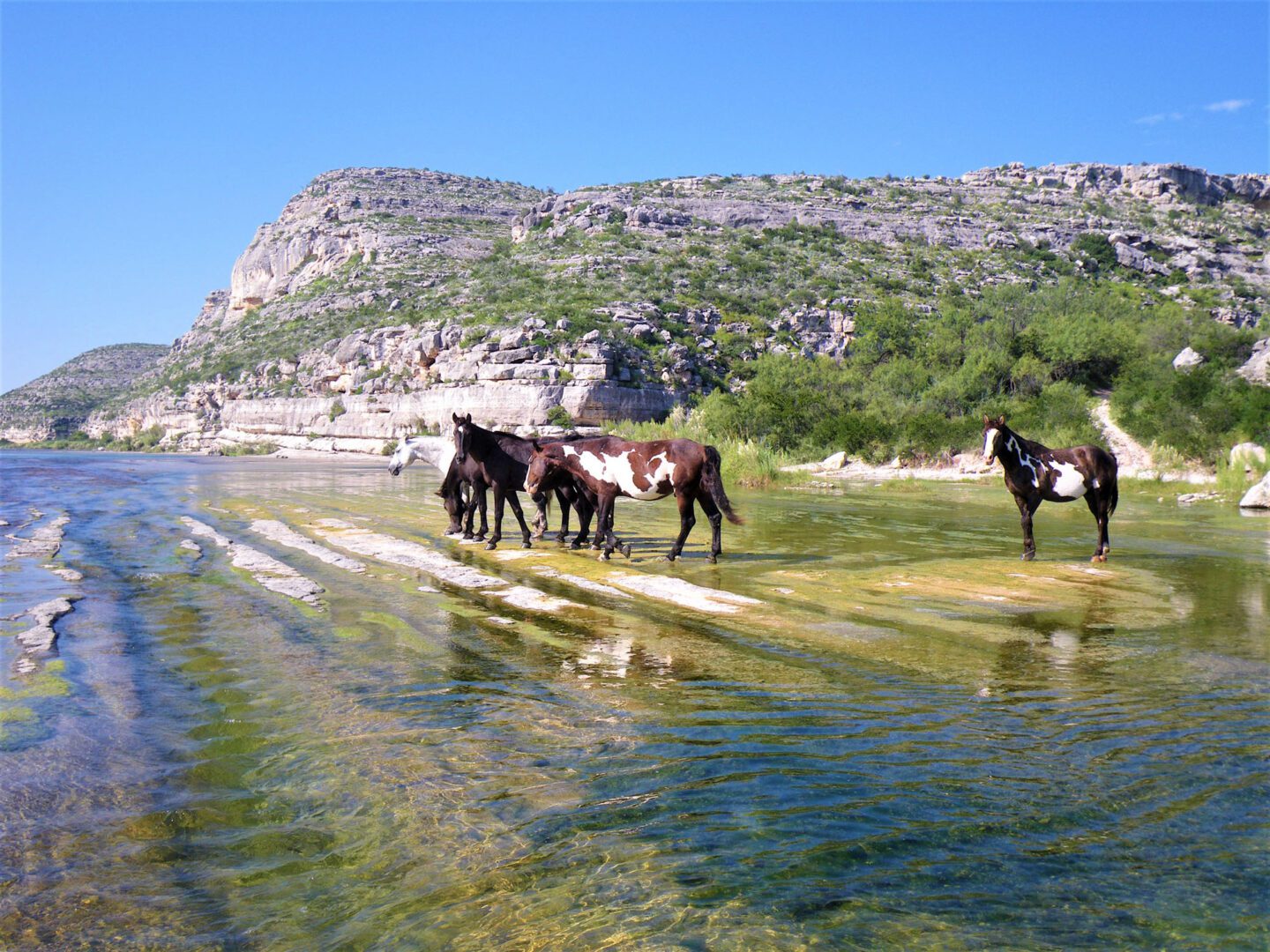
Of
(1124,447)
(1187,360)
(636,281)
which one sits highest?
(636,281)

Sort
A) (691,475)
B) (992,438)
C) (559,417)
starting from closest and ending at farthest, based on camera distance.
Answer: (992,438)
(691,475)
(559,417)

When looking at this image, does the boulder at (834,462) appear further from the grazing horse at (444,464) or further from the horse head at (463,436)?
the horse head at (463,436)

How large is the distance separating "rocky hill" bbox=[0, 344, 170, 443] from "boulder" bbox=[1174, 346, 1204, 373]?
134m

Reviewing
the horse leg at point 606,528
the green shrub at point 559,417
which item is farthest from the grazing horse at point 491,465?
the green shrub at point 559,417

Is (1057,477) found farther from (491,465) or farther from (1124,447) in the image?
(1124,447)

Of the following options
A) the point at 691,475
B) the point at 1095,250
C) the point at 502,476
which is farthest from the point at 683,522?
the point at 1095,250

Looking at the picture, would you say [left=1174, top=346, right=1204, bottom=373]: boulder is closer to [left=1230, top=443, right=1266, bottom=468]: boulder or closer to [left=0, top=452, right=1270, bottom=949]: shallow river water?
[left=1230, top=443, right=1266, bottom=468]: boulder

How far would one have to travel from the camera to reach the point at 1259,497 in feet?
68.7

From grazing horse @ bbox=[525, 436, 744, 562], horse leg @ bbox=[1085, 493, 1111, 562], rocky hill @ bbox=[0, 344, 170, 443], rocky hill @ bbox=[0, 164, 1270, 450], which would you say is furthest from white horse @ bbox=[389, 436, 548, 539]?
rocky hill @ bbox=[0, 344, 170, 443]

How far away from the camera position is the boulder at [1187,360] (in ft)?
122

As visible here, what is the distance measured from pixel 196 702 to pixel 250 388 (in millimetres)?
92466

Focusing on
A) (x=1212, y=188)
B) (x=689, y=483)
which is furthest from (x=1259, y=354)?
(x=1212, y=188)

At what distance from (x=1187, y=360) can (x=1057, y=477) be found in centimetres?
3056

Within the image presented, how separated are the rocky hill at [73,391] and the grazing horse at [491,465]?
134m
